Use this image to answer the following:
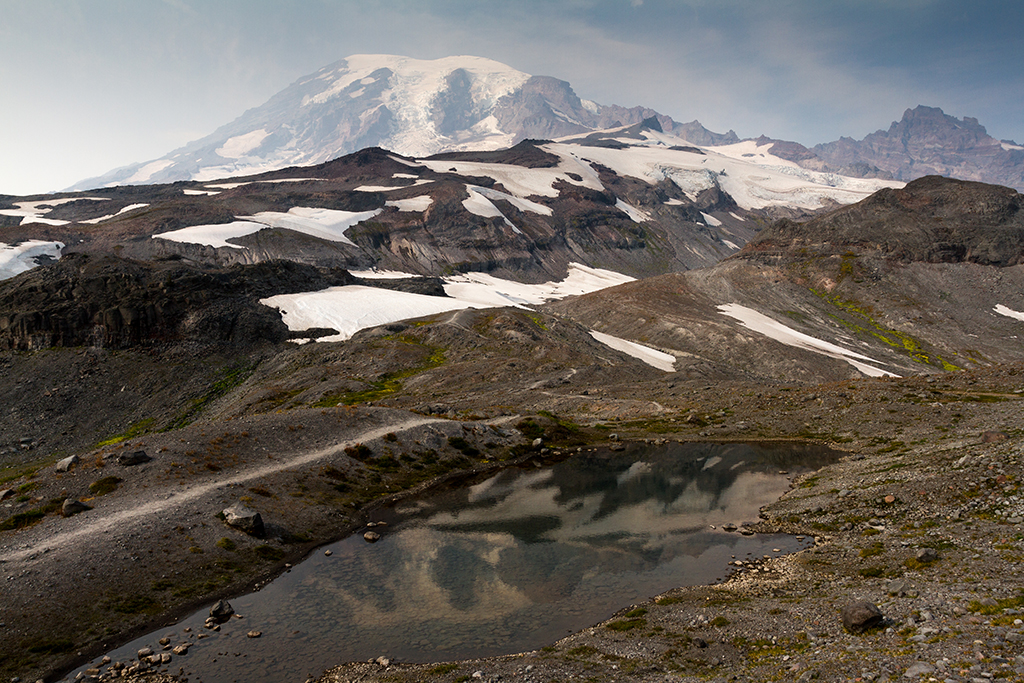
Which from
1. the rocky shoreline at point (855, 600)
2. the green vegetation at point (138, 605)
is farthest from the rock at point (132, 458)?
the green vegetation at point (138, 605)

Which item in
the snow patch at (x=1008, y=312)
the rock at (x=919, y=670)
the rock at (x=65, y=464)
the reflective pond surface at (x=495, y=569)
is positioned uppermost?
the snow patch at (x=1008, y=312)

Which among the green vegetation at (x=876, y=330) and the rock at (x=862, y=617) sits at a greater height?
the green vegetation at (x=876, y=330)

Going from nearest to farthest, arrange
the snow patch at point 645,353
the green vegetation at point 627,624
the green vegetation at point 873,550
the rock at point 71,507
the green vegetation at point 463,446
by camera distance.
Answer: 1. the green vegetation at point 627,624
2. the green vegetation at point 873,550
3. the rock at point 71,507
4. the green vegetation at point 463,446
5. the snow patch at point 645,353

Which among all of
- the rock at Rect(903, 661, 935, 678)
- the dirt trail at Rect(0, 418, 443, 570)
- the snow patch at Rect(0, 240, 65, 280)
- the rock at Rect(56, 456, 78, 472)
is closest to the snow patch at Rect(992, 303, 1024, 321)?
the rock at Rect(903, 661, 935, 678)

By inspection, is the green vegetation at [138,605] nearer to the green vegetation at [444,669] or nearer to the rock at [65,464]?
the green vegetation at [444,669]

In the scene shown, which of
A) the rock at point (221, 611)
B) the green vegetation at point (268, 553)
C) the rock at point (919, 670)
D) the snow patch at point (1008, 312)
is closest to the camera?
the rock at point (919, 670)

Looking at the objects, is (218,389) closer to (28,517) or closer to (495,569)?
→ (28,517)

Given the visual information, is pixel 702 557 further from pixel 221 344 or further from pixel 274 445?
pixel 221 344
